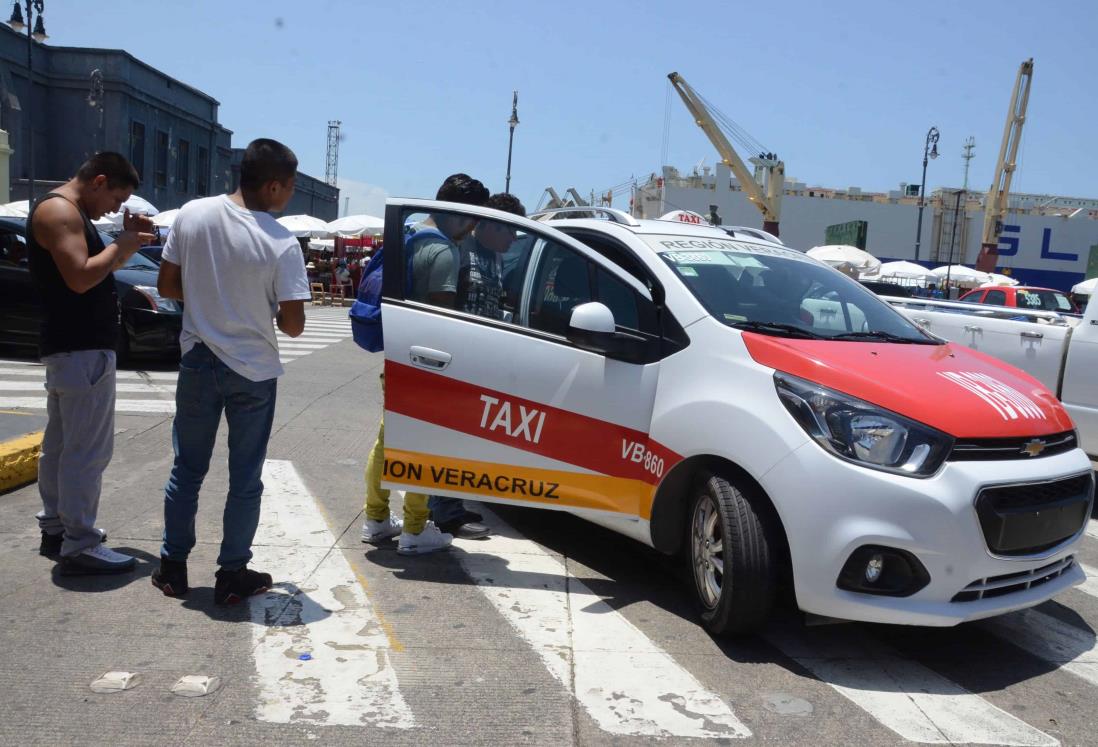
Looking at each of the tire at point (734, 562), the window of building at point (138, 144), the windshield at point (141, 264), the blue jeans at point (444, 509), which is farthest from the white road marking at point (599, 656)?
the window of building at point (138, 144)

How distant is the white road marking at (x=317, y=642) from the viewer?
315cm

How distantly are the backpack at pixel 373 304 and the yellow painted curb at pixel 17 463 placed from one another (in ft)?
7.52

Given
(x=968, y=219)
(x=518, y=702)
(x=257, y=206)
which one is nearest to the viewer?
(x=518, y=702)

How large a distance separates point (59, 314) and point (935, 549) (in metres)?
3.71

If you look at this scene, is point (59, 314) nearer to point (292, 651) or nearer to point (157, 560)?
point (157, 560)

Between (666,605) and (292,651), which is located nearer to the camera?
(292,651)

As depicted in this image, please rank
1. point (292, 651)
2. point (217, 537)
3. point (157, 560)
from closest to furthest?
1. point (292, 651)
2. point (157, 560)
3. point (217, 537)

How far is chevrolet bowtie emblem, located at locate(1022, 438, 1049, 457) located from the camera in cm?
372

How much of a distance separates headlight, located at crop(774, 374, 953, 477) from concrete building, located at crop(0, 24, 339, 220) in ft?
116

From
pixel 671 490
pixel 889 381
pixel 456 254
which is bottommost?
pixel 671 490

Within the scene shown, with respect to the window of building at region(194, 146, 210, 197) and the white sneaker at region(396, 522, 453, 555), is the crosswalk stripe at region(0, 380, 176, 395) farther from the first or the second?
the window of building at region(194, 146, 210, 197)

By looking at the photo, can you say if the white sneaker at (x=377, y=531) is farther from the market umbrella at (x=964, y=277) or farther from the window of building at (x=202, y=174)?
the window of building at (x=202, y=174)

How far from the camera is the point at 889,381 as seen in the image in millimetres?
3699

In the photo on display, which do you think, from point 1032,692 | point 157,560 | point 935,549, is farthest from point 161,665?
point 1032,692
